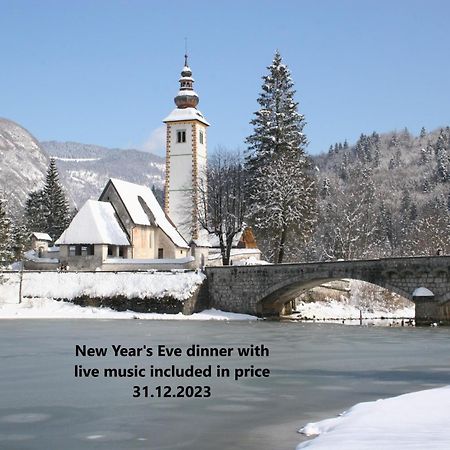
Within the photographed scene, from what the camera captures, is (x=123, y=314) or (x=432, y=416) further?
(x=123, y=314)

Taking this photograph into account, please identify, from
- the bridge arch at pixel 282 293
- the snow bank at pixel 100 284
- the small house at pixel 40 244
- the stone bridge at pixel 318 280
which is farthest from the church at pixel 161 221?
the bridge arch at pixel 282 293

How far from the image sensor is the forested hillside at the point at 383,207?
211 feet

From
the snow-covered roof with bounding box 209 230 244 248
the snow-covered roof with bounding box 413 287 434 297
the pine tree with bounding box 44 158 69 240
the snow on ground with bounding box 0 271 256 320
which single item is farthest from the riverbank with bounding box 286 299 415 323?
the pine tree with bounding box 44 158 69 240

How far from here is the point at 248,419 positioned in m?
12.6

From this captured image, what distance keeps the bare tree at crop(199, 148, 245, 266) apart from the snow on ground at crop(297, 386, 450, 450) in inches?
1560

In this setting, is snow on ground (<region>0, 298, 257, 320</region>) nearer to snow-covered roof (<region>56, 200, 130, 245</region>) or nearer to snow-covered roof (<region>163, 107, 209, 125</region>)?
snow-covered roof (<region>56, 200, 130, 245</region>)

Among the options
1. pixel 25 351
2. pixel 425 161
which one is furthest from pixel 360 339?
pixel 425 161

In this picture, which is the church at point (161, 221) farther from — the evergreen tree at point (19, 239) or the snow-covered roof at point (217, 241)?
the evergreen tree at point (19, 239)

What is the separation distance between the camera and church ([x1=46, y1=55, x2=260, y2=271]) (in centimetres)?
5172

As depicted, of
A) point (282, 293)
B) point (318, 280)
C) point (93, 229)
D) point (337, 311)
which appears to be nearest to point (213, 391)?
point (318, 280)

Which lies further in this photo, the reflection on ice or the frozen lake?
the reflection on ice

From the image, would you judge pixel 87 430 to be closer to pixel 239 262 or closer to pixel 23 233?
pixel 239 262

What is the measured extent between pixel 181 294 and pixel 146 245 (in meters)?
A: 12.6

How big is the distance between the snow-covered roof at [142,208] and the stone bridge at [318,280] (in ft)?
38.1
